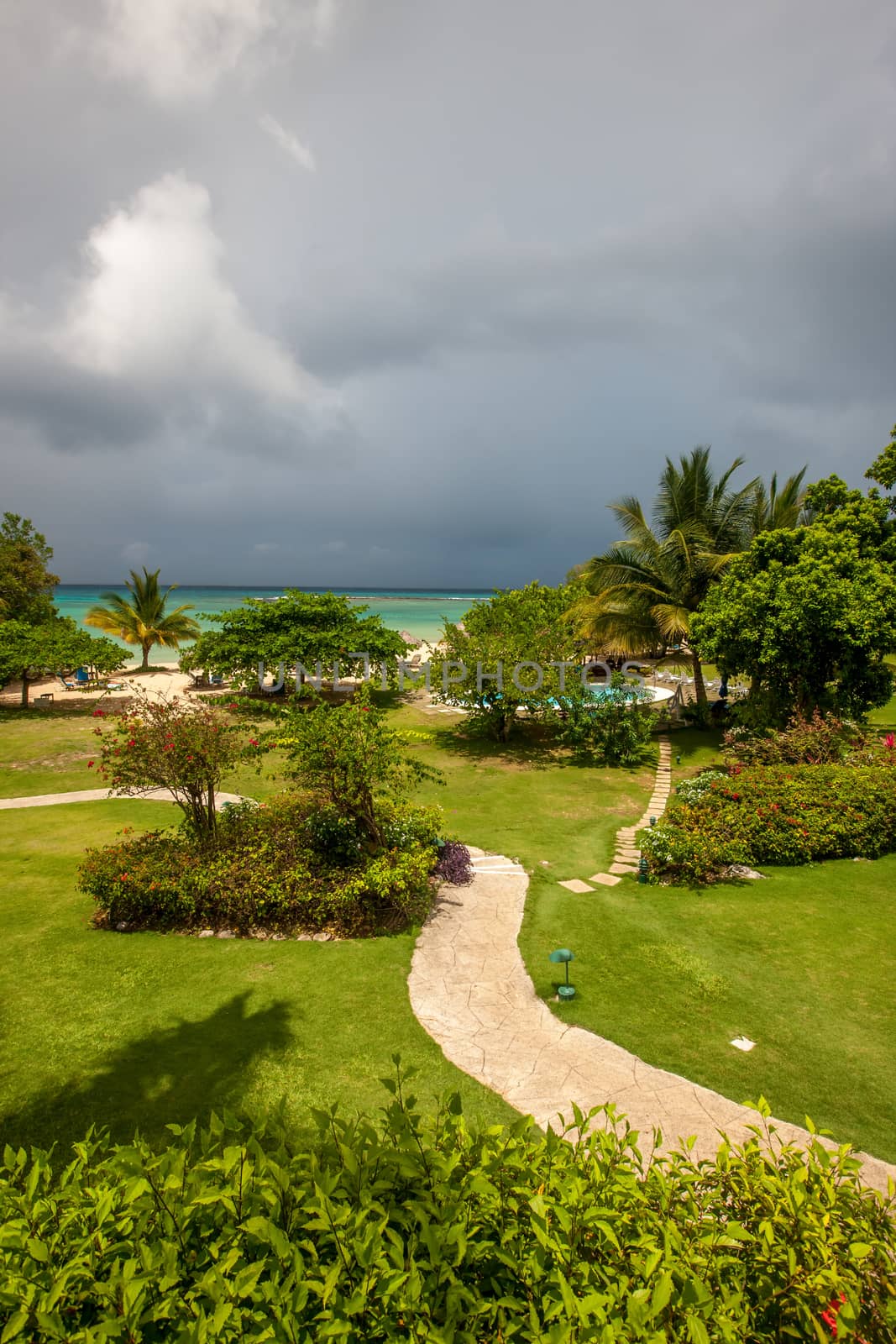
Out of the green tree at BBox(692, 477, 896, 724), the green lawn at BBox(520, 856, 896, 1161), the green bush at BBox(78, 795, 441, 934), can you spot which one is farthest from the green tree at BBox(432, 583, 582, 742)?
the green bush at BBox(78, 795, 441, 934)

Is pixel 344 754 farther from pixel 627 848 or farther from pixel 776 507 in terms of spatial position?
pixel 776 507

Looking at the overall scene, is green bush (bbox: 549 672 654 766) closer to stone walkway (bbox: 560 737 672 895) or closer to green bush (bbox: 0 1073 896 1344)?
stone walkway (bbox: 560 737 672 895)

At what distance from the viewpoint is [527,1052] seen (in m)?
5.72

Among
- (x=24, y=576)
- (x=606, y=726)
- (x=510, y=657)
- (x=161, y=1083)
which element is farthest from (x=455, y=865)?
(x=24, y=576)

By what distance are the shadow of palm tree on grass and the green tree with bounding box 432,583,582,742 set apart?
11.6 metres

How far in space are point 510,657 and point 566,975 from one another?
1060cm

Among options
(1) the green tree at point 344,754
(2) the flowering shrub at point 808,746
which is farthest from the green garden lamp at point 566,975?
(2) the flowering shrub at point 808,746

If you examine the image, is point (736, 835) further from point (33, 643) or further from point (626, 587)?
point (33, 643)

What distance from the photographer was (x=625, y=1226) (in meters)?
2.13

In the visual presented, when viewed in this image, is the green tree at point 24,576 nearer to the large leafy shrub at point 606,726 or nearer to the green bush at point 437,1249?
the large leafy shrub at point 606,726

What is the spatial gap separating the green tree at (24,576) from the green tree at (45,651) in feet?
15.5

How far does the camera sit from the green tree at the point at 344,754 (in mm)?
8289

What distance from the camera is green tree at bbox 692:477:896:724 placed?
12836 millimetres

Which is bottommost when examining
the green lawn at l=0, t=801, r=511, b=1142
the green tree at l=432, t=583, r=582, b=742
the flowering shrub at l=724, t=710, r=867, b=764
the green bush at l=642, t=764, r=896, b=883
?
the green lawn at l=0, t=801, r=511, b=1142
